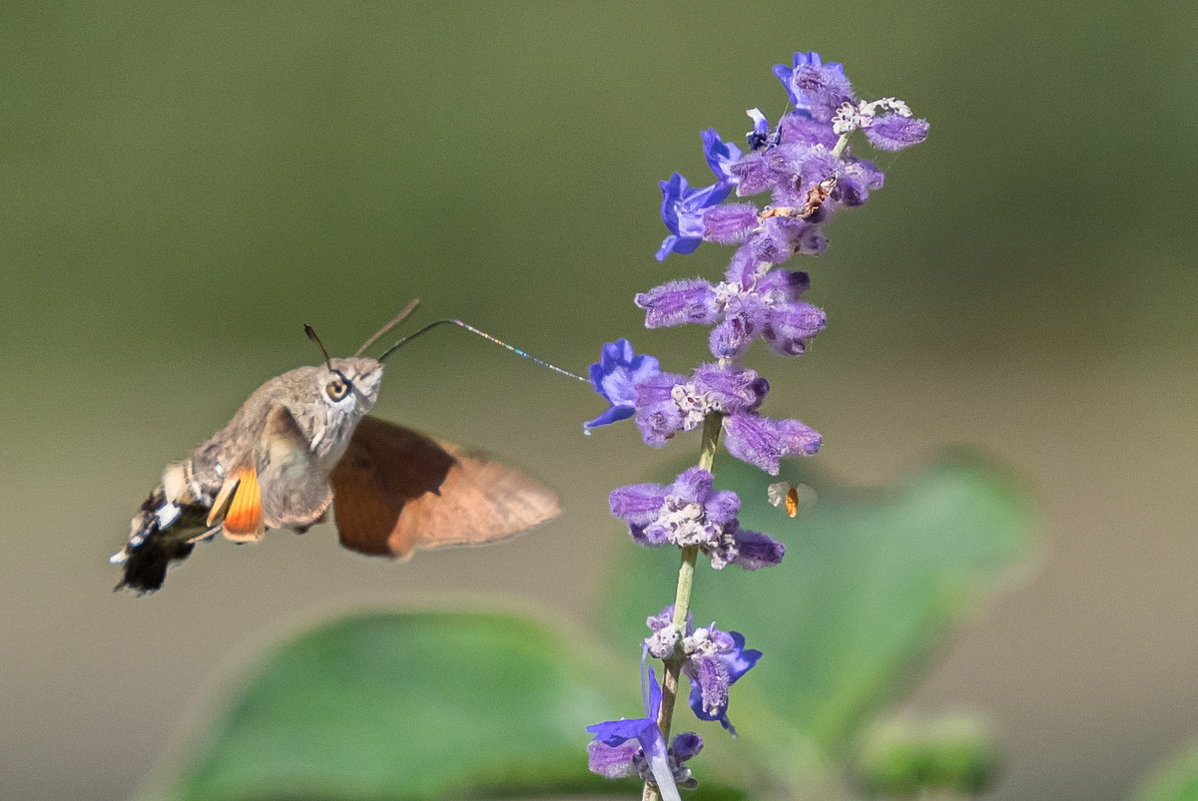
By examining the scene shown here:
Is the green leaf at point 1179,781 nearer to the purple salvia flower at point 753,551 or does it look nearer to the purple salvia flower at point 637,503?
the purple salvia flower at point 753,551

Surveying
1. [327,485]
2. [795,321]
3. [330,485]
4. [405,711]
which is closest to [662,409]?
[795,321]

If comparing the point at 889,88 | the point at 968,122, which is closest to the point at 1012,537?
the point at 889,88

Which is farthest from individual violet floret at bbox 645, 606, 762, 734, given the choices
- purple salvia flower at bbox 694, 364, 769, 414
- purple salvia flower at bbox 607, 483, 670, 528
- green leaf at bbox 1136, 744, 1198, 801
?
green leaf at bbox 1136, 744, 1198, 801

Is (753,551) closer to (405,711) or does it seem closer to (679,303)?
(679,303)

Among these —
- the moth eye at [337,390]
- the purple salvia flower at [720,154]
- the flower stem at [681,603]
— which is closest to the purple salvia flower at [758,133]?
the purple salvia flower at [720,154]

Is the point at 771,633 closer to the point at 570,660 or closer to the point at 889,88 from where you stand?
the point at 570,660

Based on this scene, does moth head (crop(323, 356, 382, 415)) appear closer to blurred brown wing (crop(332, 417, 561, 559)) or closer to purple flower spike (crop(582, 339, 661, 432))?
blurred brown wing (crop(332, 417, 561, 559))
